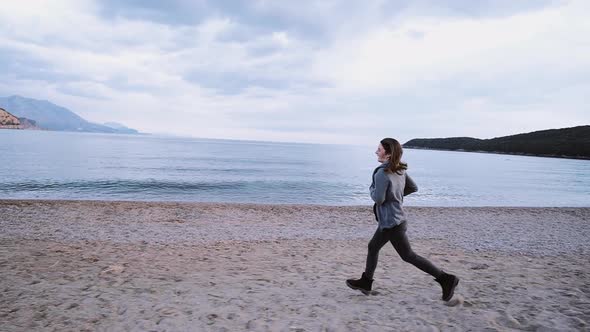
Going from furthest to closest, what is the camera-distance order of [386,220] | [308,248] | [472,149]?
[472,149] → [308,248] → [386,220]

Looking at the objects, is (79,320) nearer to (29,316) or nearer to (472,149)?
(29,316)

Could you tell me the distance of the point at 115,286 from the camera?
533 centimetres

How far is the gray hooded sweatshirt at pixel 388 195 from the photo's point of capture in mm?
4117

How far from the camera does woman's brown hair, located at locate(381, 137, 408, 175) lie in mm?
4086

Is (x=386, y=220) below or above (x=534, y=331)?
above

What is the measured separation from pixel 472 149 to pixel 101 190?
693ft

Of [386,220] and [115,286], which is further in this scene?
[115,286]

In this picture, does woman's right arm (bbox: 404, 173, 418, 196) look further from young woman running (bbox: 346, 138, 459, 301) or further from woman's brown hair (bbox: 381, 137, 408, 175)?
woman's brown hair (bbox: 381, 137, 408, 175)

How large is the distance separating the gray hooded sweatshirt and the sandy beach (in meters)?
1.23

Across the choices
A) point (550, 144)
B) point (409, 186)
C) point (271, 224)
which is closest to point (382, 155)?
point (409, 186)

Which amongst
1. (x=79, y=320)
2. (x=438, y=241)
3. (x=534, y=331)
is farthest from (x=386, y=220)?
(x=438, y=241)

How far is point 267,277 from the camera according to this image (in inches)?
234

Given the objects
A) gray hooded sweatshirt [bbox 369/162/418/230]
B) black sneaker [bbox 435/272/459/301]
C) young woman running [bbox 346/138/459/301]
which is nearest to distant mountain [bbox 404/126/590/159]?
black sneaker [bbox 435/272/459/301]

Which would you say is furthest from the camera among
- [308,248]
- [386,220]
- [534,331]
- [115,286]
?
[308,248]
